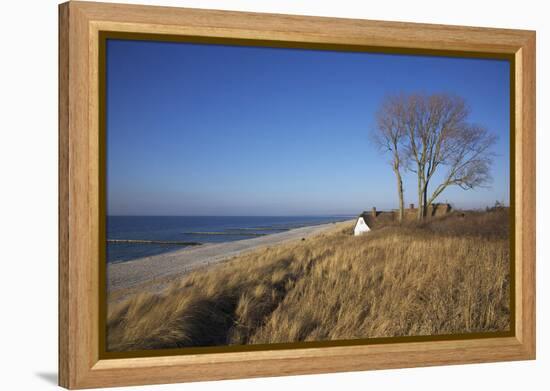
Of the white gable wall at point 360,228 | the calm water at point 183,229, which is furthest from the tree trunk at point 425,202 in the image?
the calm water at point 183,229

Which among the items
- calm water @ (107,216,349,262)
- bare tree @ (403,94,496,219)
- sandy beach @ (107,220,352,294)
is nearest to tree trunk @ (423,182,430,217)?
bare tree @ (403,94,496,219)

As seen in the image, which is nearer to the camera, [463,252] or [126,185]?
[126,185]

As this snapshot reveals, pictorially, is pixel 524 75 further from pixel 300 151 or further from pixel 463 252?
pixel 300 151

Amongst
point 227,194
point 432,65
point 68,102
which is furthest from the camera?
point 432,65

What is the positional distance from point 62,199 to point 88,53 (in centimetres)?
118

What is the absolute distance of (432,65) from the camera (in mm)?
7461

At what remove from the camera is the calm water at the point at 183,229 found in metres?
6.52

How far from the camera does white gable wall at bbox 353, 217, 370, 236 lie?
24.3 ft

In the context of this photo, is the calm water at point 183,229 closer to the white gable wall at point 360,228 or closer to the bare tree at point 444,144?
the white gable wall at point 360,228

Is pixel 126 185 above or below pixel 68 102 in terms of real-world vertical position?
below

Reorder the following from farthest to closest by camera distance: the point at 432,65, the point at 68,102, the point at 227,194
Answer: the point at 432,65, the point at 227,194, the point at 68,102

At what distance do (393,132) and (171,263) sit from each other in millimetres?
2389

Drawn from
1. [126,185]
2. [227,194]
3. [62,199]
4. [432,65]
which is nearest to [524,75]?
[432,65]

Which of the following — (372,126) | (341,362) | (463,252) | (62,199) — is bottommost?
(341,362)
